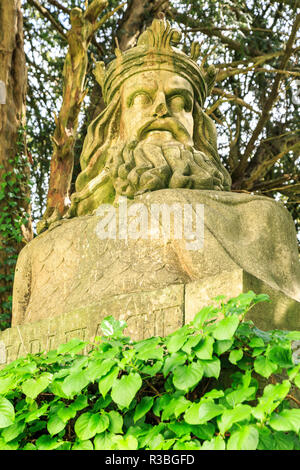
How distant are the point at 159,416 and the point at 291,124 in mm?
8671

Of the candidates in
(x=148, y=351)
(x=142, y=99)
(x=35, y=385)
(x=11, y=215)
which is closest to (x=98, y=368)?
(x=148, y=351)

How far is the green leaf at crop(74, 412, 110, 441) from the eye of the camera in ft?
7.39

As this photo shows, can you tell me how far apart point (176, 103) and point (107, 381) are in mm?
2974

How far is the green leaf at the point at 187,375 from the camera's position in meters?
2.20

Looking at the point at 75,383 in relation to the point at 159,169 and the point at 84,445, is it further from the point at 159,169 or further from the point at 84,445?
the point at 159,169

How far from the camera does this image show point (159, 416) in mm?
2387

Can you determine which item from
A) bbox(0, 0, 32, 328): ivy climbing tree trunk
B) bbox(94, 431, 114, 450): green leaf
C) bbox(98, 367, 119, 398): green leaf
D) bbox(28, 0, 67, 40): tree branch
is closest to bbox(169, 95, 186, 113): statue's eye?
bbox(98, 367, 119, 398): green leaf

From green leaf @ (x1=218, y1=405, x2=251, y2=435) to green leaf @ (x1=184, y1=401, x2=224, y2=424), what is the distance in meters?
0.05

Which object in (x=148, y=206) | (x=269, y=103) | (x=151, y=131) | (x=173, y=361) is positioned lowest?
(x=173, y=361)

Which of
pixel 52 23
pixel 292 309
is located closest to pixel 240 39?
pixel 52 23

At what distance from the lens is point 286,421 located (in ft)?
6.30

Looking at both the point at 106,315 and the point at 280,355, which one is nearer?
the point at 280,355

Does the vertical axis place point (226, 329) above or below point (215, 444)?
above

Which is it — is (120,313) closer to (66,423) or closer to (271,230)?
(66,423)
